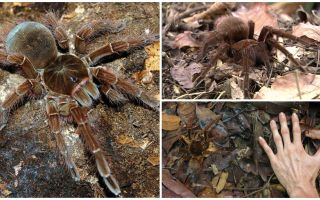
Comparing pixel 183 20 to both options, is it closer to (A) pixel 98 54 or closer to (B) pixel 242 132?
(A) pixel 98 54

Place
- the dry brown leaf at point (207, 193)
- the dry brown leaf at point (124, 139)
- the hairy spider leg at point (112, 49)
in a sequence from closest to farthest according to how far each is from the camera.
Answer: the dry brown leaf at point (207, 193) < the dry brown leaf at point (124, 139) < the hairy spider leg at point (112, 49)

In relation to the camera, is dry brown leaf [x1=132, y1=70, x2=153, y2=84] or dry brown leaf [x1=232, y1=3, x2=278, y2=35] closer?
dry brown leaf [x1=132, y1=70, x2=153, y2=84]

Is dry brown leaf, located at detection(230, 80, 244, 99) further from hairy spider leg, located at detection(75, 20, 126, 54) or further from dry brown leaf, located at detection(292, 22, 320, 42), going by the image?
hairy spider leg, located at detection(75, 20, 126, 54)

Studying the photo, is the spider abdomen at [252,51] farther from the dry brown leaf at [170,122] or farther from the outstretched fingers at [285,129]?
the dry brown leaf at [170,122]

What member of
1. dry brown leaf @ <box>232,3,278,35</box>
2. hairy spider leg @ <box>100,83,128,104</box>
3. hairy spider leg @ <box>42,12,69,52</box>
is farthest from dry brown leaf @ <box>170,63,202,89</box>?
hairy spider leg @ <box>42,12,69,52</box>

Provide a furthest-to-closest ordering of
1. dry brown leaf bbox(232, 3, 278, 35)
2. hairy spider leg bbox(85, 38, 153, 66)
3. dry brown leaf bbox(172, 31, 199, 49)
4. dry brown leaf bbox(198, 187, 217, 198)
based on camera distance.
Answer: dry brown leaf bbox(232, 3, 278, 35)
dry brown leaf bbox(172, 31, 199, 49)
hairy spider leg bbox(85, 38, 153, 66)
dry brown leaf bbox(198, 187, 217, 198)

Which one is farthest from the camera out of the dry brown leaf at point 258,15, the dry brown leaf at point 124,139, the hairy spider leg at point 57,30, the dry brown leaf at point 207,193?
the dry brown leaf at point 258,15

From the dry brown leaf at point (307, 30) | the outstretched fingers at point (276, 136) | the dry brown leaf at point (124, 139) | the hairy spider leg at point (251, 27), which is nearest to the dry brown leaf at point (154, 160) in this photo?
the dry brown leaf at point (124, 139)
